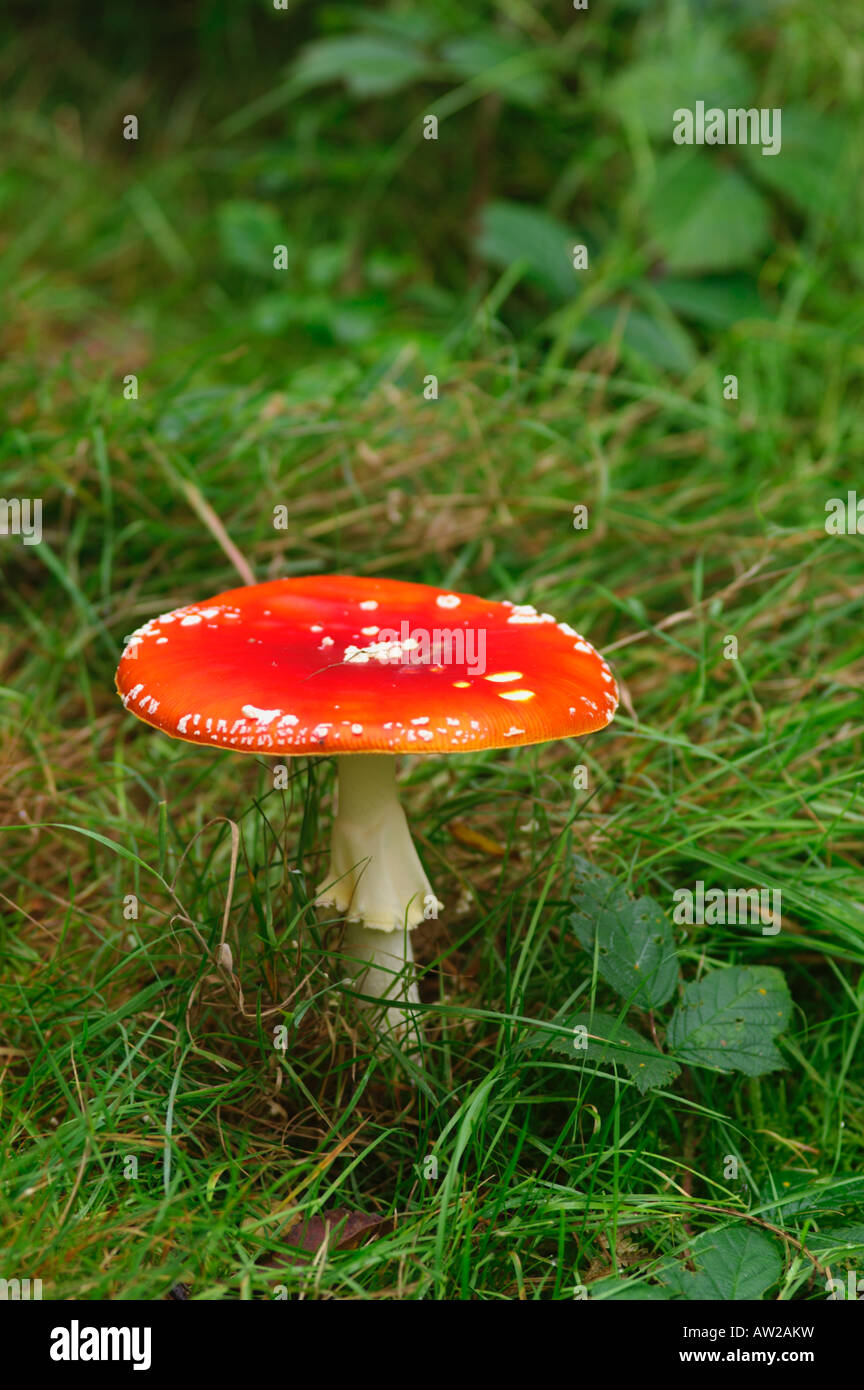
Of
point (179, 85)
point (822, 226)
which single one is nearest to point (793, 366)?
point (822, 226)

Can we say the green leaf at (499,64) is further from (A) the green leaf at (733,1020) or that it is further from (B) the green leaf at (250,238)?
(A) the green leaf at (733,1020)

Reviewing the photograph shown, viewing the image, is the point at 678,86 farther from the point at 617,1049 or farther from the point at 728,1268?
the point at 728,1268

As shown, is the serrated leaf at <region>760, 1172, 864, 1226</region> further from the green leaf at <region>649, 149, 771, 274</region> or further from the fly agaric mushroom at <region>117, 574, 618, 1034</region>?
the green leaf at <region>649, 149, 771, 274</region>

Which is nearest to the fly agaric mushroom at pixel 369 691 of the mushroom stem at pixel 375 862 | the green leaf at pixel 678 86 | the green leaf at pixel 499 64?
the mushroom stem at pixel 375 862

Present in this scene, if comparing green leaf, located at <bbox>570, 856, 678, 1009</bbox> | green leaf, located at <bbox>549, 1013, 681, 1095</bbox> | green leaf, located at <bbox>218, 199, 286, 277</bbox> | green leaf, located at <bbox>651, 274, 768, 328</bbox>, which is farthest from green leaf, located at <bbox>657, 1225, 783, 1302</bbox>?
green leaf, located at <bbox>218, 199, 286, 277</bbox>

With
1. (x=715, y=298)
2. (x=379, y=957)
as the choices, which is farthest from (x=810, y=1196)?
(x=715, y=298)
